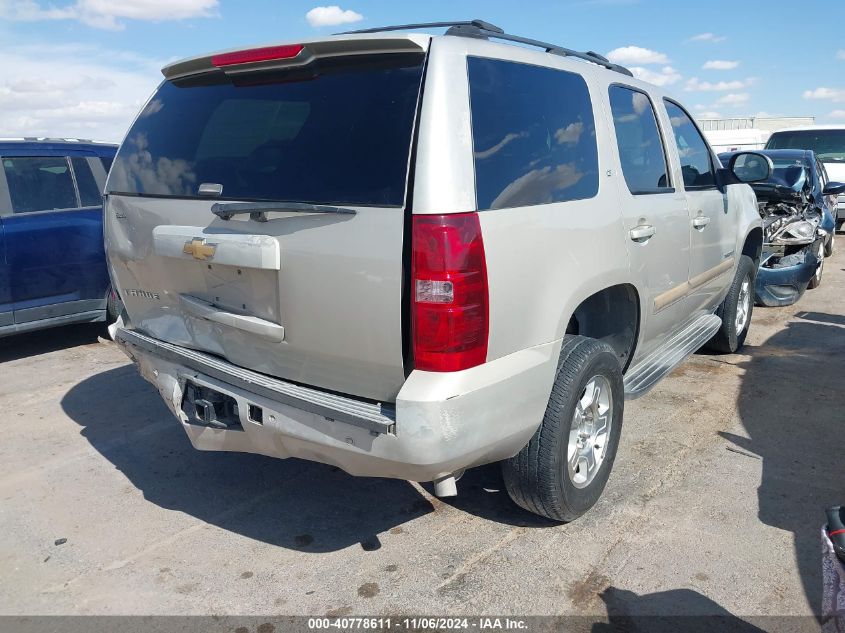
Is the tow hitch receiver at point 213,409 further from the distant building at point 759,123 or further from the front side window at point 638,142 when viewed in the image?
the distant building at point 759,123

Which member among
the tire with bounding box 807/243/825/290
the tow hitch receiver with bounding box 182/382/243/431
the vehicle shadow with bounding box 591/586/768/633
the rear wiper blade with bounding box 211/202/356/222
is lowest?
the vehicle shadow with bounding box 591/586/768/633

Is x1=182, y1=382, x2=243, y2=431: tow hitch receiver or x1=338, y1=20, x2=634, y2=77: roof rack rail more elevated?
x1=338, y1=20, x2=634, y2=77: roof rack rail

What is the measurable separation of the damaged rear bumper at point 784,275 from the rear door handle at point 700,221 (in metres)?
3.72

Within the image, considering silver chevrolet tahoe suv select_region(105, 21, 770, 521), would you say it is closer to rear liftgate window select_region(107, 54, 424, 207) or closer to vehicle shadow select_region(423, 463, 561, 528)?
rear liftgate window select_region(107, 54, 424, 207)

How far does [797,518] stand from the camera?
11.0 ft

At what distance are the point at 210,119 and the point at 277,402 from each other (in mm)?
1324

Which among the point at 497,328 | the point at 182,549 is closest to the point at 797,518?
the point at 497,328

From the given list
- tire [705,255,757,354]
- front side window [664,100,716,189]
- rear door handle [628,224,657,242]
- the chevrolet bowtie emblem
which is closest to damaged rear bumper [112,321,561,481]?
the chevrolet bowtie emblem

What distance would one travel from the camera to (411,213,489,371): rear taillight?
239 cm

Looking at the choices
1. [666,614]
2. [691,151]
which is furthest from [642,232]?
[666,614]

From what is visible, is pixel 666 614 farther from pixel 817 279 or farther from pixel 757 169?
pixel 817 279

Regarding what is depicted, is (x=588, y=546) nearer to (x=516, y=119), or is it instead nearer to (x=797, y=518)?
(x=797, y=518)

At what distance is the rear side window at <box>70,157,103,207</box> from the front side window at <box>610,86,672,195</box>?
461cm

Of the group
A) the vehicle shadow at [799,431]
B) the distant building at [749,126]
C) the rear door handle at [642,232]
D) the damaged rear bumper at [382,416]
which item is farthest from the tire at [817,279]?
the distant building at [749,126]
